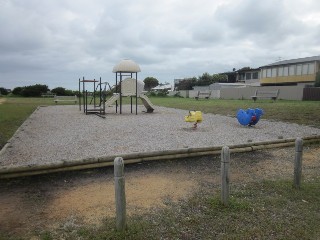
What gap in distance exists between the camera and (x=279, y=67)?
147ft

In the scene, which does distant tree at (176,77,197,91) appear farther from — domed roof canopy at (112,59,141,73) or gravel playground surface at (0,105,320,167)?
gravel playground surface at (0,105,320,167)

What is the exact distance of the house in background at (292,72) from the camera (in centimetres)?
3950

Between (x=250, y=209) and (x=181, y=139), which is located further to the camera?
(x=181, y=139)

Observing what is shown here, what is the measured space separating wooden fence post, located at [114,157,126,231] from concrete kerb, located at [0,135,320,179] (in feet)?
6.73

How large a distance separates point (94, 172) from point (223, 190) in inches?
91.8

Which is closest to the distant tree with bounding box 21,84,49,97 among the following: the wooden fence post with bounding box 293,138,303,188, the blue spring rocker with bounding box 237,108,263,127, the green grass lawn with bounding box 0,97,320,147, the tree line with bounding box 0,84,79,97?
the tree line with bounding box 0,84,79,97

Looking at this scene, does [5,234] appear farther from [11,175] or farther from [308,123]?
[308,123]

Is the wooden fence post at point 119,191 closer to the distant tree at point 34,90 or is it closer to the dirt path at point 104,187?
the dirt path at point 104,187

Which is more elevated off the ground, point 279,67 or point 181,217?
point 279,67

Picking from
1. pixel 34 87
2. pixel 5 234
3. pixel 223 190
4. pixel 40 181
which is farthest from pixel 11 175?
pixel 34 87

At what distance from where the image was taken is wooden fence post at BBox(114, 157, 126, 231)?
10.3 feet

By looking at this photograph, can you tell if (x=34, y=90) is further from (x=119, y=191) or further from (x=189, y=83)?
(x=119, y=191)

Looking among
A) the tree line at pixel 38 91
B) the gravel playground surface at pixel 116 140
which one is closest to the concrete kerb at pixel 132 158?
the gravel playground surface at pixel 116 140

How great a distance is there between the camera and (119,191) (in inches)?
124
